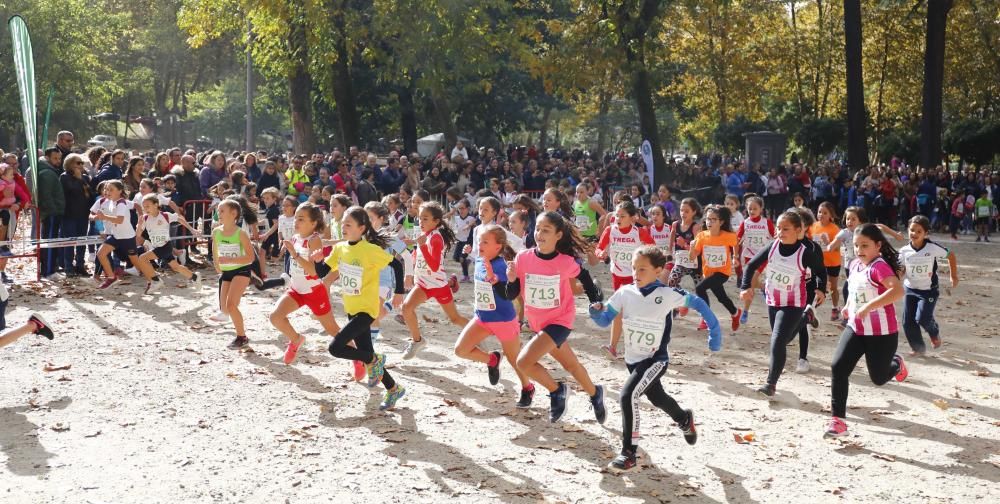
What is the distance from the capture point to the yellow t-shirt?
827 centimetres

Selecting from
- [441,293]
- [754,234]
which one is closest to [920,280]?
[754,234]

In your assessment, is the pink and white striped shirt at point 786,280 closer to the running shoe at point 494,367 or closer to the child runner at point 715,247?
the child runner at point 715,247

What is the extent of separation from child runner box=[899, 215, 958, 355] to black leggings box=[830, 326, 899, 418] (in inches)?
122

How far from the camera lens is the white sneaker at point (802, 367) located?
32.1ft

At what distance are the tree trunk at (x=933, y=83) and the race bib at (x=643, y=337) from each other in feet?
87.7

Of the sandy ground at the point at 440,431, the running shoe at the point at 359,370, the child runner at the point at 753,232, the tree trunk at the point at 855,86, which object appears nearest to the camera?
the sandy ground at the point at 440,431

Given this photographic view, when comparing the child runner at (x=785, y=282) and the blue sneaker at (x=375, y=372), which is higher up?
the child runner at (x=785, y=282)

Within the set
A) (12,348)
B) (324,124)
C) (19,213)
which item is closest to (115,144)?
(324,124)

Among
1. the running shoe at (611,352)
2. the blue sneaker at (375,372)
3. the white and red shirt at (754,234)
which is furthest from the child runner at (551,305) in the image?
the white and red shirt at (754,234)

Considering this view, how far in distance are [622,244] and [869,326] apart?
370 cm

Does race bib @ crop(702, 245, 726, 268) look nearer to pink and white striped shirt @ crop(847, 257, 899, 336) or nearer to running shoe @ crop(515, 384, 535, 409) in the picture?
pink and white striped shirt @ crop(847, 257, 899, 336)

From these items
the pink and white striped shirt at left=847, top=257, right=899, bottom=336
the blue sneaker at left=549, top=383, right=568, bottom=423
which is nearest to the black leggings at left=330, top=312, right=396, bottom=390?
the blue sneaker at left=549, top=383, right=568, bottom=423

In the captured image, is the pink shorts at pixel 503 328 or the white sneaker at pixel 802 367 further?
the white sneaker at pixel 802 367

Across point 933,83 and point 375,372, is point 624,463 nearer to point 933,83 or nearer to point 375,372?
point 375,372
